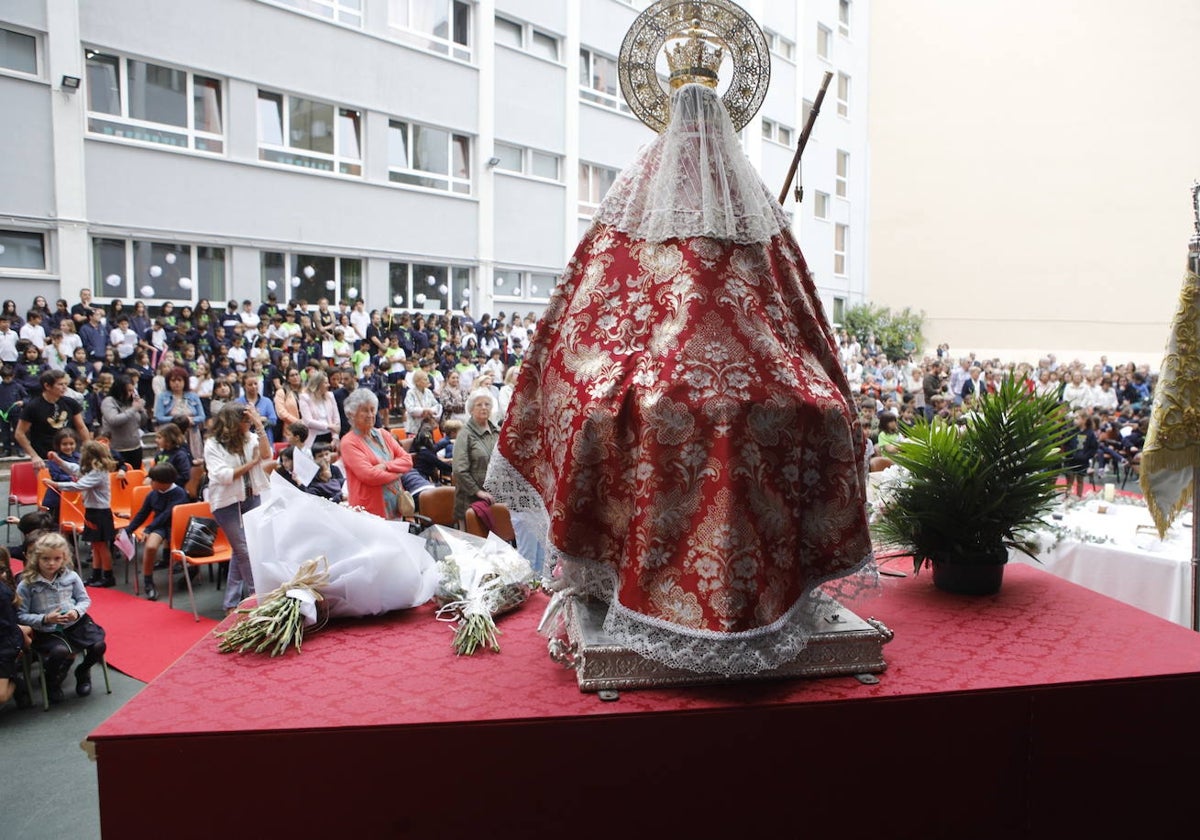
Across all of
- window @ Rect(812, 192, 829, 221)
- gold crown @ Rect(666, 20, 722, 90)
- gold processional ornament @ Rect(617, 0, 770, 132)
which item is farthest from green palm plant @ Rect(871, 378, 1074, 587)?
window @ Rect(812, 192, 829, 221)

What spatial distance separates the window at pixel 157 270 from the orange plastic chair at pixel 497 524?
30.8 ft

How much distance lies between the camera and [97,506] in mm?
6484

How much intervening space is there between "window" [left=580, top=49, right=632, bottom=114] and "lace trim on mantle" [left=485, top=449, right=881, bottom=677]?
18632 mm

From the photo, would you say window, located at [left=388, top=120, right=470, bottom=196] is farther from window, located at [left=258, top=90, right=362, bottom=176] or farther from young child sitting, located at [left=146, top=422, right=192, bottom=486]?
young child sitting, located at [left=146, top=422, right=192, bottom=486]

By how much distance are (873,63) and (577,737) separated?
32.0 m

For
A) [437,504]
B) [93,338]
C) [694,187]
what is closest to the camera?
[694,187]

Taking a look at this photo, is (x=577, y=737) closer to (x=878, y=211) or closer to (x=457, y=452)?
(x=457, y=452)

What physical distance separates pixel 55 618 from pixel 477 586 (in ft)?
9.56

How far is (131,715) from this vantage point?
2.11 metres

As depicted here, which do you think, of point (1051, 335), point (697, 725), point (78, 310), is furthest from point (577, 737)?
point (1051, 335)

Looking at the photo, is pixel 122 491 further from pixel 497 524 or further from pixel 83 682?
pixel 497 524

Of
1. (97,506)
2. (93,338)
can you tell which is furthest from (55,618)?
(93,338)

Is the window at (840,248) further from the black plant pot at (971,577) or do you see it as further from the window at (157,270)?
the black plant pot at (971,577)

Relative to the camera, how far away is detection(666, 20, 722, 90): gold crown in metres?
2.51
